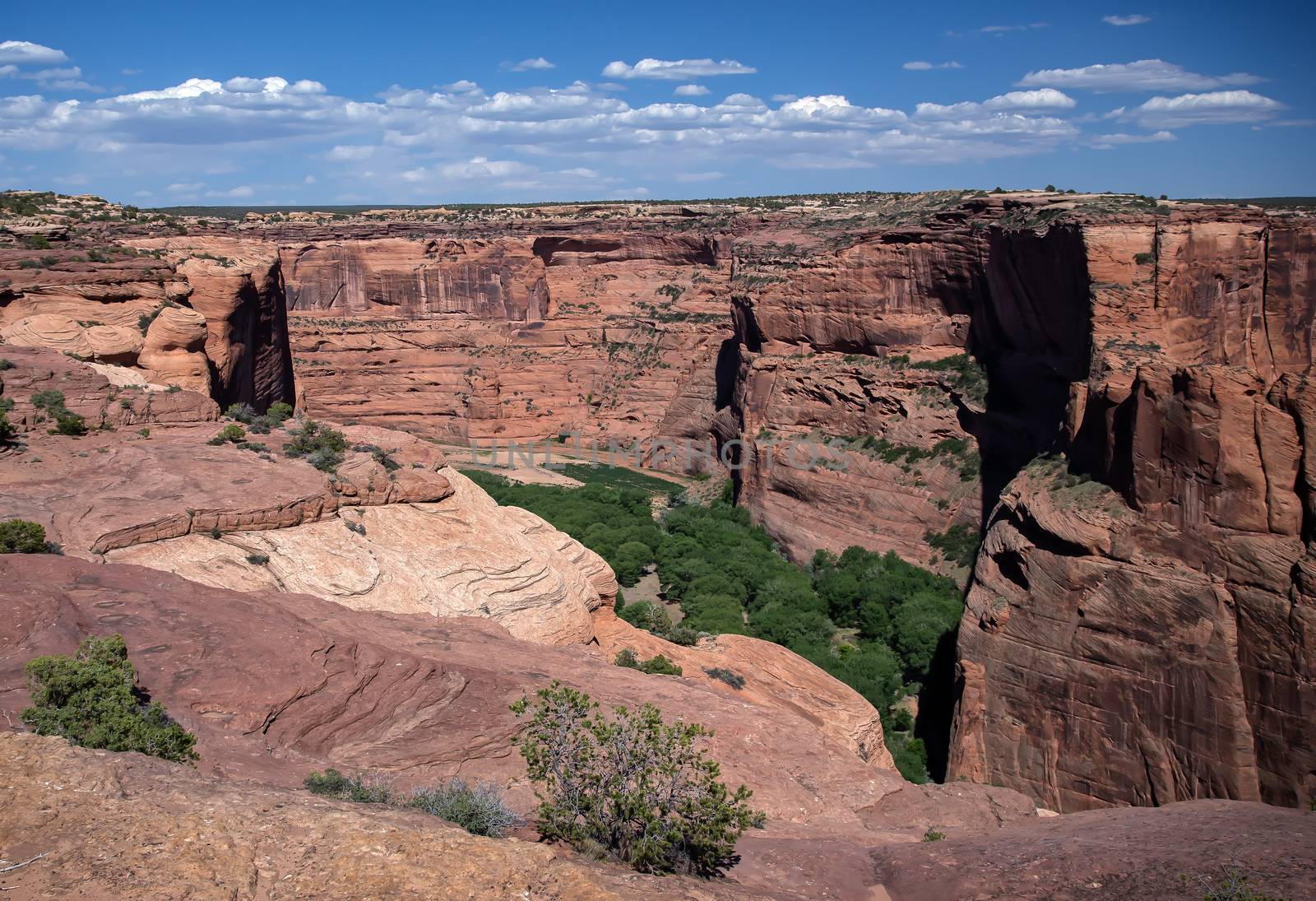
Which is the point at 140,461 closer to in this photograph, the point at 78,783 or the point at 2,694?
the point at 2,694

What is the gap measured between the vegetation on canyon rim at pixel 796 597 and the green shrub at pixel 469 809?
430 inches

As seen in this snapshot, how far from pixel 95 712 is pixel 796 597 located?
26726 millimetres

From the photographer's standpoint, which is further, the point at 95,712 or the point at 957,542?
the point at 957,542

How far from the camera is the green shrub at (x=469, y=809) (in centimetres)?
920

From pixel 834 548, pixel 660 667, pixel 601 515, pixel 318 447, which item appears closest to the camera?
pixel 660 667

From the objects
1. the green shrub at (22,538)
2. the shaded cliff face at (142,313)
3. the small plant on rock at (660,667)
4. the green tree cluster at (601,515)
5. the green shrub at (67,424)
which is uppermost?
the shaded cliff face at (142,313)

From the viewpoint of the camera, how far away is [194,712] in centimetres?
1091

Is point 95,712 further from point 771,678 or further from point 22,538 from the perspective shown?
point 771,678

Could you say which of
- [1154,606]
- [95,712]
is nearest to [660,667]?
[95,712]

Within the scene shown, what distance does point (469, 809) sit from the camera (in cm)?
931

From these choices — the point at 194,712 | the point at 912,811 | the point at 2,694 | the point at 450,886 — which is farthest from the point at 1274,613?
the point at 2,694

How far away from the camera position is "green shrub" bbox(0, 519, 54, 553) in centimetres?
1333

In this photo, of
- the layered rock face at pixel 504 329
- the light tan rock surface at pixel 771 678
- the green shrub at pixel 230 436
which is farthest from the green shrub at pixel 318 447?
the layered rock face at pixel 504 329

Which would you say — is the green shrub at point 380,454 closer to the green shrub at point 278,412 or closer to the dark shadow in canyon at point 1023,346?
the green shrub at point 278,412
